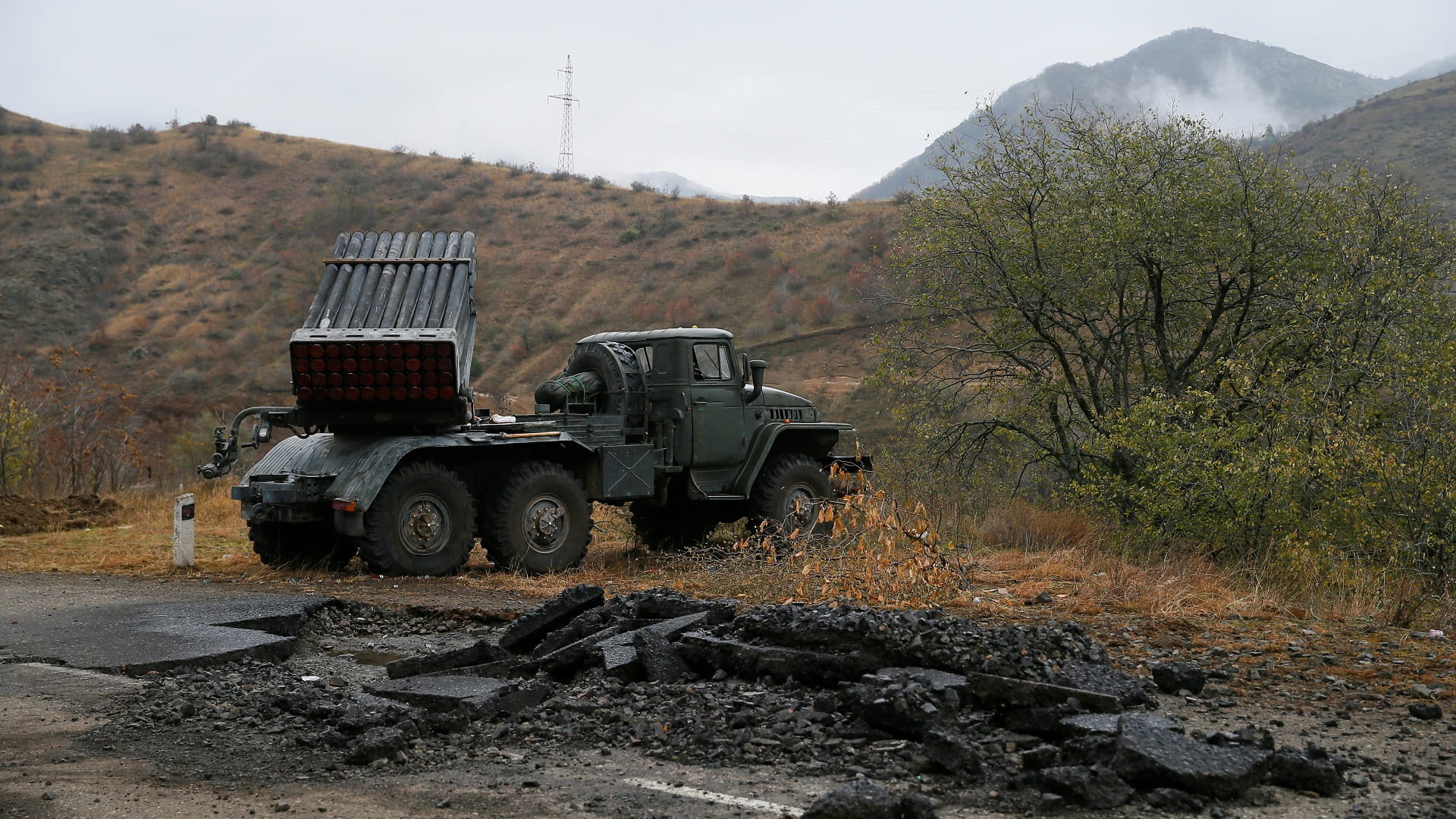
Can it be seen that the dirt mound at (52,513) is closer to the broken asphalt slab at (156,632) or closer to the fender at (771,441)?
the broken asphalt slab at (156,632)

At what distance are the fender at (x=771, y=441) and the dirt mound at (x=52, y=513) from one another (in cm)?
892

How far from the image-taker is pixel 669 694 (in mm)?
6090

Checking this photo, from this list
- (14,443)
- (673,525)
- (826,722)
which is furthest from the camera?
(14,443)

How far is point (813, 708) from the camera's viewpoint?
5613 mm

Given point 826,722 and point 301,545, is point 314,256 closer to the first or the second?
point 301,545

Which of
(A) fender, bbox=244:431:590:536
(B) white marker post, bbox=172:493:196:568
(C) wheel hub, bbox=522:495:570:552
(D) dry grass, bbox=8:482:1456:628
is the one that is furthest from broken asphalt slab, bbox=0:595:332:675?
(C) wheel hub, bbox=522:495:570:552

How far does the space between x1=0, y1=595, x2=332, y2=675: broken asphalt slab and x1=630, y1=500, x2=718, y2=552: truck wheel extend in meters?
5.38

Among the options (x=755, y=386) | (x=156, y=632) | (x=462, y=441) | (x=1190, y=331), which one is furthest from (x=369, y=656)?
(x=1190, y=331)

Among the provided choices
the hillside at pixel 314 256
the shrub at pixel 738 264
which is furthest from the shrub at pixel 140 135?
the shrub at pixel 738 264

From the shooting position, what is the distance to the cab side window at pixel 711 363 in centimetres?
1329

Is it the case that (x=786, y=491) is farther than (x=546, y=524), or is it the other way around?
(x=786, y=491)

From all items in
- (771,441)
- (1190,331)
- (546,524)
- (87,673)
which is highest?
(1190,331)

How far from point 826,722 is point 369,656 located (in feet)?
12.9

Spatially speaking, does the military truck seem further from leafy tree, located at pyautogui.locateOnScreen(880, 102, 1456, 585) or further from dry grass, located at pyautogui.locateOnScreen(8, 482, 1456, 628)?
leafy tree, located at pyautogui.locateOnScreen(880, 102, 1456, 585)
